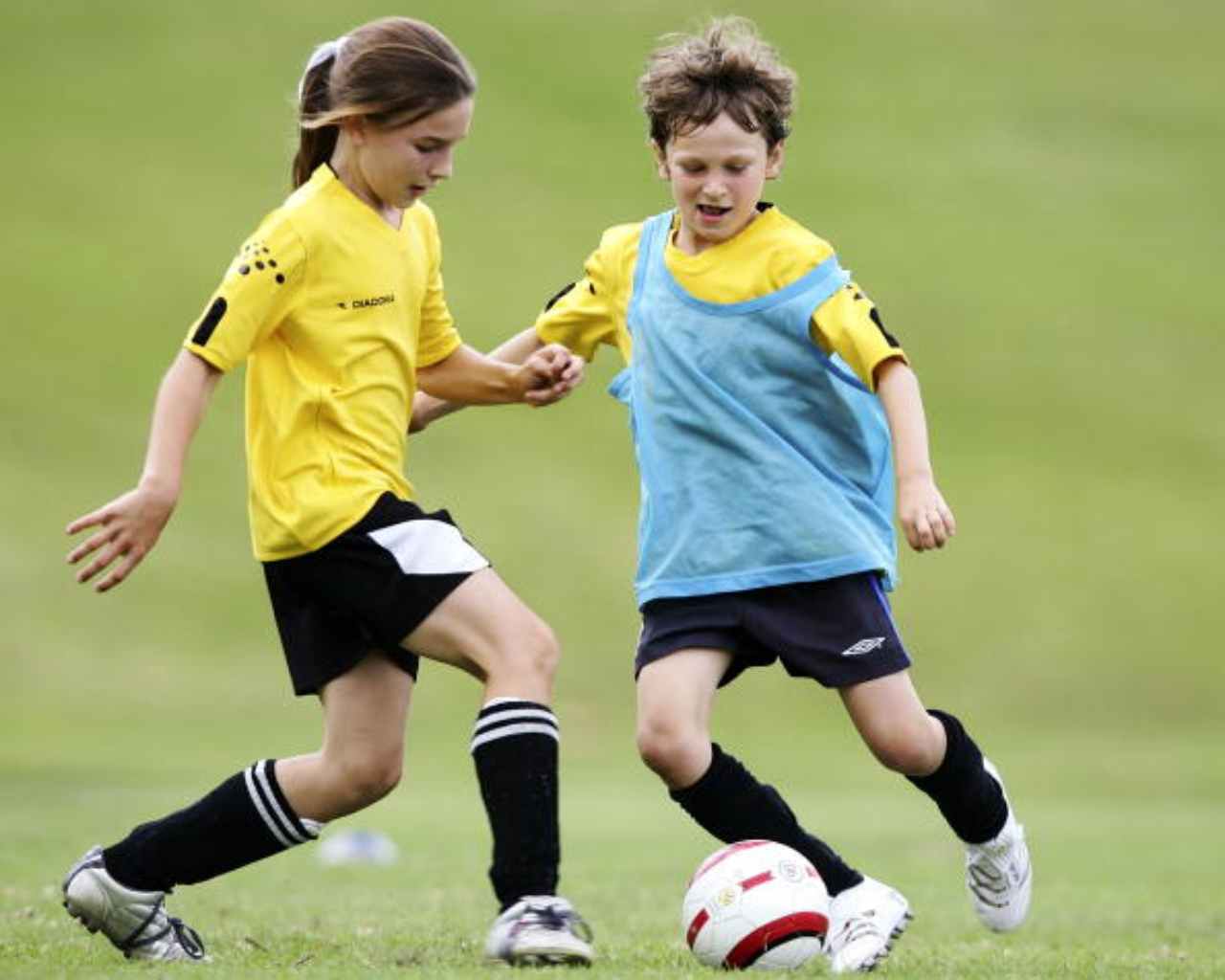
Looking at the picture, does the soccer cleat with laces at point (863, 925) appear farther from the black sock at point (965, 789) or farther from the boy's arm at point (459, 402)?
the boy's arm at point (459, 402)

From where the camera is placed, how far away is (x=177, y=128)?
34.3 meters

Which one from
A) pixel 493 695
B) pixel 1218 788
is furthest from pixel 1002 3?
pixel 493 695

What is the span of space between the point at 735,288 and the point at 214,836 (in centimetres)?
194

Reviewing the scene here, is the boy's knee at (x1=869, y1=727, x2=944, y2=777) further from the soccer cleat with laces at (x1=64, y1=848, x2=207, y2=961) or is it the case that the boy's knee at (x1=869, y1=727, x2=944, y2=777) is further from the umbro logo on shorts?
the soccer cleat with laces at (x1=64, y1=848, x2=207, y2=961)

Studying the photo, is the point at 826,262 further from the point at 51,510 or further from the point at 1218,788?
the point at 51,510

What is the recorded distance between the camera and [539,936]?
17.8 feet

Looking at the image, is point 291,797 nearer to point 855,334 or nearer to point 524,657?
point 524,657

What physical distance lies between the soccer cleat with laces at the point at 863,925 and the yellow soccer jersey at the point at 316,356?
1.52 metres

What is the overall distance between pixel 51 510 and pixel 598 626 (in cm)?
590

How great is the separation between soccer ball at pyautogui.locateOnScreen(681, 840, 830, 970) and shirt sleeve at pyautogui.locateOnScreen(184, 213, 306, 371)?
1.69 meters

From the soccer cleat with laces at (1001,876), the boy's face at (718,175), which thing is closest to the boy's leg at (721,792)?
the soccer cleat with laces at (1001,876)

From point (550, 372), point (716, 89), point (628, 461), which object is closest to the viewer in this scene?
point (716, 89)

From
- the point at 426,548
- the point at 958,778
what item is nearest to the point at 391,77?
the point at 426,548

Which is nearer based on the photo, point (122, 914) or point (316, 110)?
point (122, 914)
